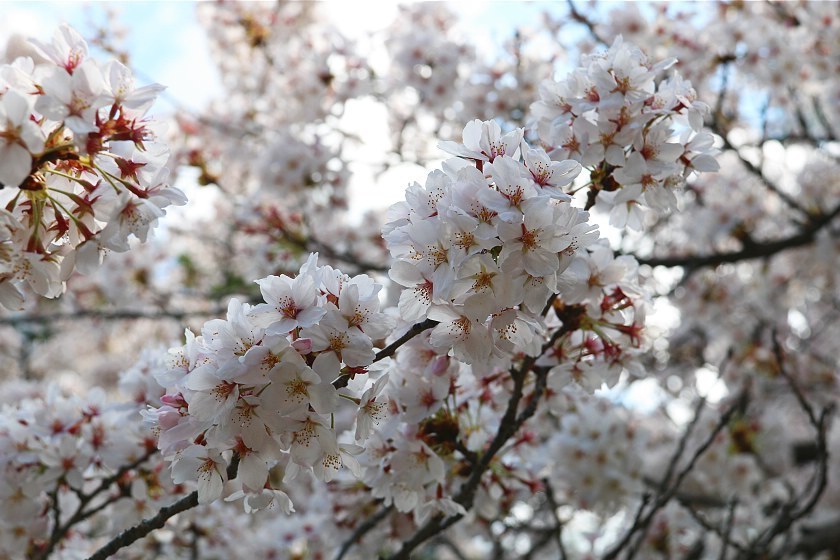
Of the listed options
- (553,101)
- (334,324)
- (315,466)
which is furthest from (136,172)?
(553,101)

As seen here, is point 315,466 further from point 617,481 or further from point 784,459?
point 784,459

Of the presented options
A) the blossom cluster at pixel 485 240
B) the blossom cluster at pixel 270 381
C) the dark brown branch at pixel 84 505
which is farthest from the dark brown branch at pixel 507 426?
the dark brown branch at pixel 84 505

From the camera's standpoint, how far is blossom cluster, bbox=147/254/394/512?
1.30 meters

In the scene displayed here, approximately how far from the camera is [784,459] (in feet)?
22.1

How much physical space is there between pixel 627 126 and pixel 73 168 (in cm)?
121

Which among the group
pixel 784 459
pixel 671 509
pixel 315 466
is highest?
pixel 315 466

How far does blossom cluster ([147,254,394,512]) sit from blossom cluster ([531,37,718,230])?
0.66 metres

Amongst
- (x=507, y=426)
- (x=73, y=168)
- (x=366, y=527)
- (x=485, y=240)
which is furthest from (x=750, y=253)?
(x=73, y=168)

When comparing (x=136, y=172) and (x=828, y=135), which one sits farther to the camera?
(x=828, y=135)

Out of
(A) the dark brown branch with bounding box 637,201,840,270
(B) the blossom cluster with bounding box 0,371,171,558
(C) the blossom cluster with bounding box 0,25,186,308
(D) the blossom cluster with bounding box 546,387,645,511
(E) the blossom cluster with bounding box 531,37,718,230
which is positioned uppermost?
(C) the blossom cluster with bounding box 0,25,186,308

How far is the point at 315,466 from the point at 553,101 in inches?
40.8

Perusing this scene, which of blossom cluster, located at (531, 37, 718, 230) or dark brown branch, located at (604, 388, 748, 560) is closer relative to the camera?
blossom cluster, located at (531, 37, 718, 230)

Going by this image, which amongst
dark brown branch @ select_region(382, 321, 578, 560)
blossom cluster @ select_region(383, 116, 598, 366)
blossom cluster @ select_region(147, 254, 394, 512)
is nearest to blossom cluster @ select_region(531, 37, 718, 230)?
blossom cluster @ select_region(383, 116, 598, 366)

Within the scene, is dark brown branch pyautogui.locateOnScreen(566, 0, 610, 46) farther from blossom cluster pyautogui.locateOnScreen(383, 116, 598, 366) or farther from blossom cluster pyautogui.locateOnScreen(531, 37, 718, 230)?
blossom cluster pyautogui.locateOnScreen(383, 116, 598, 366)
